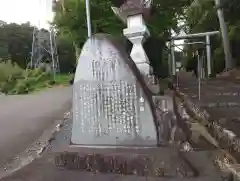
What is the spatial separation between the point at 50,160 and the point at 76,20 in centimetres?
1410

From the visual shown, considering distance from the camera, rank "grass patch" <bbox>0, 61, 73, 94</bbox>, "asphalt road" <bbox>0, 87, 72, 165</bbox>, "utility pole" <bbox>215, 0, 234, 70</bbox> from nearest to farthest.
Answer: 1. "asphalt road" <bbox>0, 87, 72, 165</bbox>
2. "utility pole" <bbox>215, 0, 234, 70</bbox>
3. "grass patch" <bbox>0, 61, 73, 94</bbox>

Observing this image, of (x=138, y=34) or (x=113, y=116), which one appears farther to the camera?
(x=138, y=34)

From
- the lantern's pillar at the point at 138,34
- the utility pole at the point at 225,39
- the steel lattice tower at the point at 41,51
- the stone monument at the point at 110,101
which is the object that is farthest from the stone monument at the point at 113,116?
the steel lattice tower at the point at 41,51

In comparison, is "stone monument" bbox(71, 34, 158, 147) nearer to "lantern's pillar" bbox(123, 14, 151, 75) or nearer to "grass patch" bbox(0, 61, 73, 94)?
"lantern's pillar" bbox(123, 14, 151, 75)

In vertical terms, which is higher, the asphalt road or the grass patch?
the grass patch

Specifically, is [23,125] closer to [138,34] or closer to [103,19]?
[138,34]

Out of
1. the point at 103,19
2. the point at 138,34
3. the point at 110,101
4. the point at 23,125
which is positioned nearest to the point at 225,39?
the point at 103,19

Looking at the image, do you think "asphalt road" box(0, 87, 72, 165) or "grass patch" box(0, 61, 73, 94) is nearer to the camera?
"asphalt road" box(0, 87, 72, 165)

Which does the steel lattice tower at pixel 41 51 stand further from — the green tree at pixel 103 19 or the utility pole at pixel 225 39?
the utility pole at pixel 225 39

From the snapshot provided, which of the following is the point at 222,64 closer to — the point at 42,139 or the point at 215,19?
the point at 215,19

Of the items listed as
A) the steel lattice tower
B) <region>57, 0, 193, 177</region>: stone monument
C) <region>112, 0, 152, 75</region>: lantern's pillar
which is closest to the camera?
<region>57, 0, 193, 177</region>: stone monument

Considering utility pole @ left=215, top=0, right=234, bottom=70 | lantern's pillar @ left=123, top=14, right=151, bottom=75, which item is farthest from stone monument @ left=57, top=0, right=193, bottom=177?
utility pole @ left=215, top=0, right=234, bottom=70

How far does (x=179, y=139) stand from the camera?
4.55m

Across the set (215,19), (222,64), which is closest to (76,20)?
(215,19)
